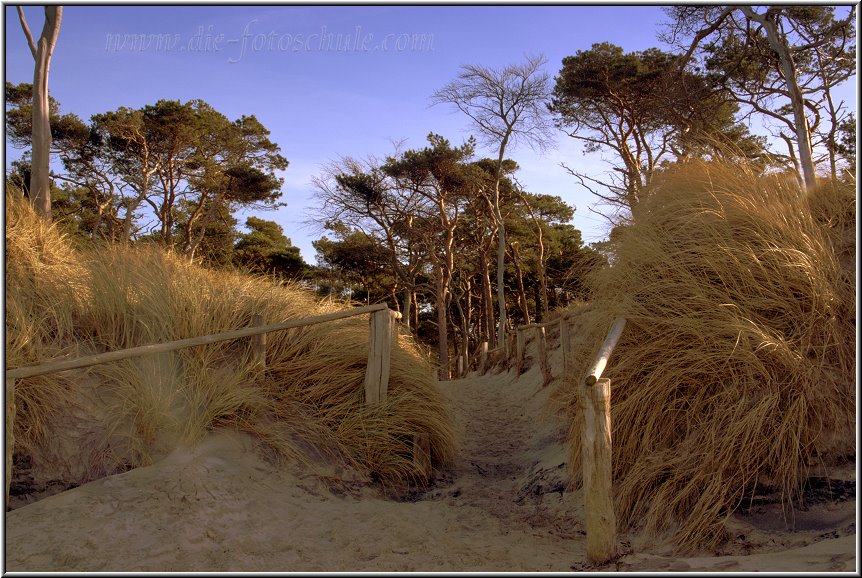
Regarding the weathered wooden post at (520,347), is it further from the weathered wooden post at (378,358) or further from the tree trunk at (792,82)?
the weathered wooden post at (378,358)

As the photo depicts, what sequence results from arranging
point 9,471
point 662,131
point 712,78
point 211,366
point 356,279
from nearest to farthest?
point 9,471, point 211,366, point 712,78, point 662,131, point 356,279

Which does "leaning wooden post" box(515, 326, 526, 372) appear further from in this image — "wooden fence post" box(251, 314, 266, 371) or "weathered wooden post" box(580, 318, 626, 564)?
"weathered wooden post" box(580, 318, 626, 564)

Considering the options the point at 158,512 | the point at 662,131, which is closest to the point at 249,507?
the point at 158,512

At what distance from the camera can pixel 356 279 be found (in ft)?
74.4

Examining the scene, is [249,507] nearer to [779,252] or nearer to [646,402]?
[646,402]

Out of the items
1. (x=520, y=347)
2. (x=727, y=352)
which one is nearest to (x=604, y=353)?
(x=727, y=352)

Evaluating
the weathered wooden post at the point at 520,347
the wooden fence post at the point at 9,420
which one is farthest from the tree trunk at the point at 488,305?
the wooden fence post at the point at 9,420

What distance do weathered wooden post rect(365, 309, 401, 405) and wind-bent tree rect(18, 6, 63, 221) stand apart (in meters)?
6.09

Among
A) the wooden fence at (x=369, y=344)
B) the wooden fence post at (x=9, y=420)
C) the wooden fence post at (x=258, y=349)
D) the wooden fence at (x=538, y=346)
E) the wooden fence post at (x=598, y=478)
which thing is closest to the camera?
the wooden fence post at (x=598, y=478)

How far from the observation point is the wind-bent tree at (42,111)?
30.0 ft

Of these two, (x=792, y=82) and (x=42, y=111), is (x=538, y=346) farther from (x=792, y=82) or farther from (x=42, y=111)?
(x=42, y=111)

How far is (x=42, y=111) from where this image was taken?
31.8ft

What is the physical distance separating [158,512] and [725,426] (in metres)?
3.36

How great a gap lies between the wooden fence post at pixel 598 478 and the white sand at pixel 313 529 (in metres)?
0.10
